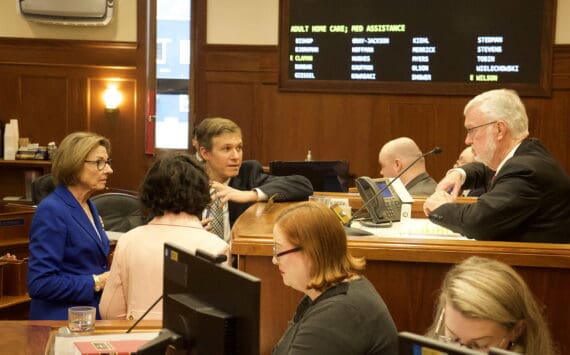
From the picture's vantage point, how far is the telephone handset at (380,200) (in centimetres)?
325

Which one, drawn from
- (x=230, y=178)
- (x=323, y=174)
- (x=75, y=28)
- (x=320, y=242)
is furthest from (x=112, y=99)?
(x=320, y=242)

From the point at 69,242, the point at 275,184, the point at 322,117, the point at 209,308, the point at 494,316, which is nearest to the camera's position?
the point at 209,308

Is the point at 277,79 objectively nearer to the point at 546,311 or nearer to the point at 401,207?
the point at 401,207

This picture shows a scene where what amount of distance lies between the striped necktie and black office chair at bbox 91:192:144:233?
120 centimetres

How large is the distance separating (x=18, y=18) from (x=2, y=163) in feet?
5.17

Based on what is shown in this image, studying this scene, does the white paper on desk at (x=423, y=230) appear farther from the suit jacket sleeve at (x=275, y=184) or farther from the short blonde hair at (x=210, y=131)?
the short blonde hair at (x=210, y=131)

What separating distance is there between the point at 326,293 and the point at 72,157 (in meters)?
1.66

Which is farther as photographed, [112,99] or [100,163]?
[112,99]

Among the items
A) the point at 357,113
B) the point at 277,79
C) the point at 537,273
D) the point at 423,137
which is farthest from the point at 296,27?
the point at 537,273

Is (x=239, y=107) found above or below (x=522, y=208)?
above

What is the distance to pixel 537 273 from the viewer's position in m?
2.54

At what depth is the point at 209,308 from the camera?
1.60 metres

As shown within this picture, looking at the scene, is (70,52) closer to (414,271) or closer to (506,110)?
(506,110)

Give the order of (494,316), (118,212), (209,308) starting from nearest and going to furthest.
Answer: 1. (209,308)
2. (494,316)
3. (118,212)
